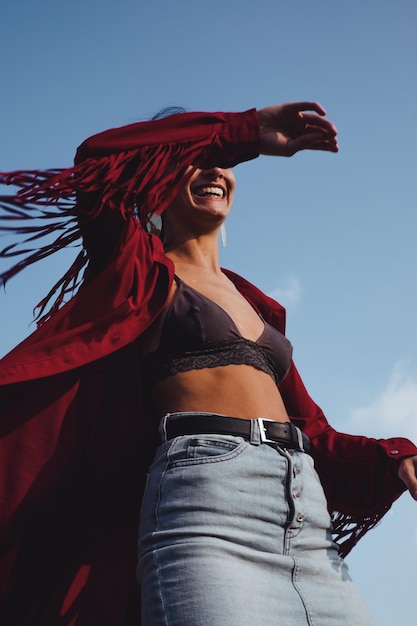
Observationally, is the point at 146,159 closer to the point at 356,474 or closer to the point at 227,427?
the point at 227,427

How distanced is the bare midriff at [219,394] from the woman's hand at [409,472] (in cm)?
61

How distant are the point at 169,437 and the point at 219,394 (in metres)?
0.22

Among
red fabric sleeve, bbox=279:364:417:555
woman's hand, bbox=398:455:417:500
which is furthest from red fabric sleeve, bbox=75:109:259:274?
woman's hand, bbox=398:455:417:500

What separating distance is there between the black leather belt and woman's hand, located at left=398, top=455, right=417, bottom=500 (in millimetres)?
654

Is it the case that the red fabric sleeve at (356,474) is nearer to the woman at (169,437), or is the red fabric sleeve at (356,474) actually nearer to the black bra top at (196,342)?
the woman at (169,437)

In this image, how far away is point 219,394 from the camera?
8.70 feet

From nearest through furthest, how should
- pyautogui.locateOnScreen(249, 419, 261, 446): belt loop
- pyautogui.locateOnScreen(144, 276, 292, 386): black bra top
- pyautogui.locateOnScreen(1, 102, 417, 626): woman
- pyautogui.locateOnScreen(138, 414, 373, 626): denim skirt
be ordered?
pyautogui.locateOnScreen(138, 414, 373, 626): denim skirt → pyautogui.locateOnScreen(1, 102, 417, 626): woman → pyautogui.locateOnScreen(249, 419, 261, 446): belt loop → pyautogui.locateOnScreen(144, 276, 292, 386): black bra top

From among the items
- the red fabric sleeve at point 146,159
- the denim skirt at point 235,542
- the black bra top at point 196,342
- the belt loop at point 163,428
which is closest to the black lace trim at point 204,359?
the black bra top at point 196,342

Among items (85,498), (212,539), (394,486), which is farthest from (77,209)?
(394,486)

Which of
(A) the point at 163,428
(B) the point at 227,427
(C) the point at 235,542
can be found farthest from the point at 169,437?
(C) the point at 235,542

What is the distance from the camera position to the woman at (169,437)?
7.83 ft

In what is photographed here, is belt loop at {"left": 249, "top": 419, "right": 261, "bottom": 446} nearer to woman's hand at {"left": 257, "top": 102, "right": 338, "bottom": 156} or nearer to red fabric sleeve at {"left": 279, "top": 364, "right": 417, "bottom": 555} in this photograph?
red fabric sleeve at {"left": 279, "top": 364, "right": 417, "bottom": 555}

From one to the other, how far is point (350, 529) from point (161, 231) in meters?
1.54

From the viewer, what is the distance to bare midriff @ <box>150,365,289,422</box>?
2.63m
